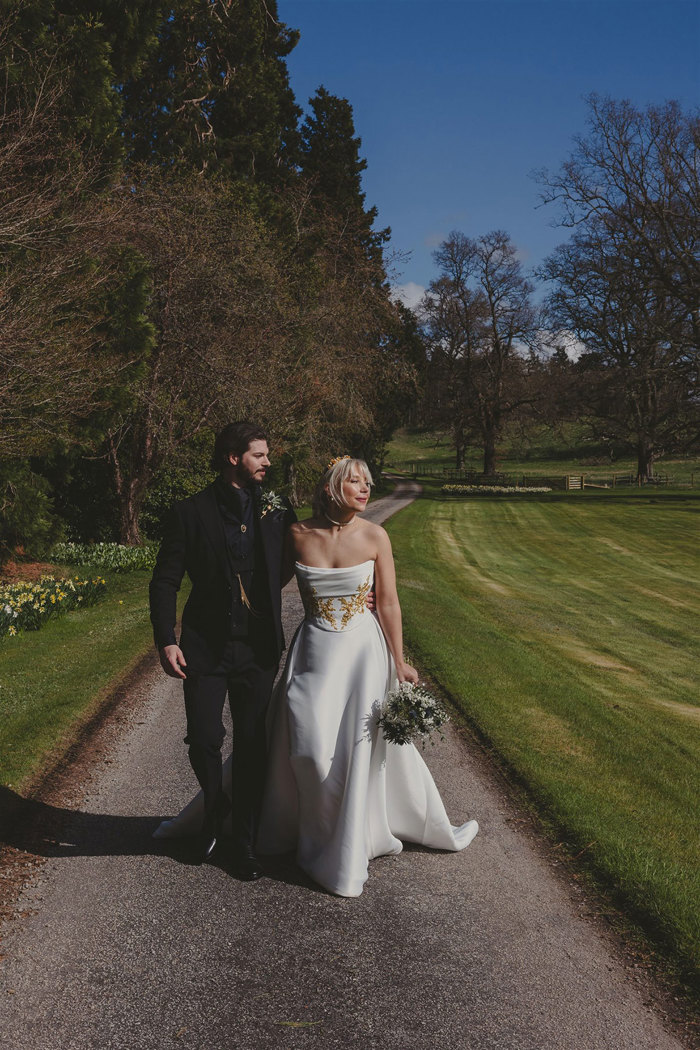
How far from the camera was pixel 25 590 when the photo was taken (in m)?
12.6

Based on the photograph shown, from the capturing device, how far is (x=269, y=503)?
4.76 meters

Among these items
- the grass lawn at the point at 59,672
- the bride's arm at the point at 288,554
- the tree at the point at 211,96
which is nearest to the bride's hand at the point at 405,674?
the bride's arm at the point at 288,554

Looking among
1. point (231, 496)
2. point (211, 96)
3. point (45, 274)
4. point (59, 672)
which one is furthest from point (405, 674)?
point (211, 96)

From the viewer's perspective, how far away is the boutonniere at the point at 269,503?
4.73 m

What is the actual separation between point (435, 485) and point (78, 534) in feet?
136

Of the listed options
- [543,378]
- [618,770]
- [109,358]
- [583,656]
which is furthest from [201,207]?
[543,378]

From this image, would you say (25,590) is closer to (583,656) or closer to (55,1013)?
(583,656)

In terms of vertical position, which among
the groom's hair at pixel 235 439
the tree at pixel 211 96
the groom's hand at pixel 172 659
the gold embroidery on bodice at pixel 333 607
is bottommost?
the groom's hand at pixel 172 659

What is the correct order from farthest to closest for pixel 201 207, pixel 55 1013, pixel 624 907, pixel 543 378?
pixel 543 378 < pixel 201 207 < pixel 624 907 < pixel 55 1013

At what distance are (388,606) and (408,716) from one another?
66 centimetres

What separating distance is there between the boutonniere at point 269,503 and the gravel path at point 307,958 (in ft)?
A: 6.78

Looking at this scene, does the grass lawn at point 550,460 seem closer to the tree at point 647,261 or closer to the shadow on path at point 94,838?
the tree at point 647,261

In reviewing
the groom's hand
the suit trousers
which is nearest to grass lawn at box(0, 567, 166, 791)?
the suit trousers

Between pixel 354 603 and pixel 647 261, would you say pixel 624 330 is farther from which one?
pixel 354 603
